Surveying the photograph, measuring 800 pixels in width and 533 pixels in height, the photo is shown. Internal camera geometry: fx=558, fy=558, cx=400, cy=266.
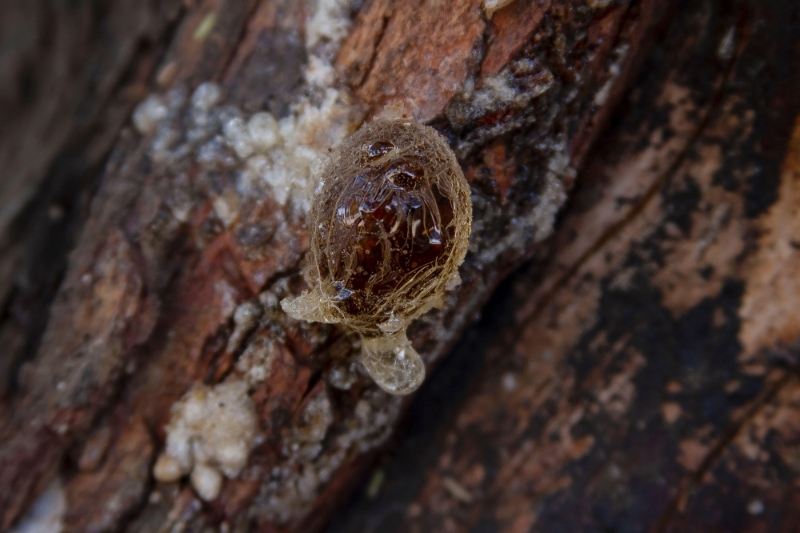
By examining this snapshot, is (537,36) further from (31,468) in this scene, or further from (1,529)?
(1,529)

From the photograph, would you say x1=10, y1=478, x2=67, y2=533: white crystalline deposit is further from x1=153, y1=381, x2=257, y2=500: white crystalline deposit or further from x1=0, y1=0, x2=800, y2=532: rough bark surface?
x1=153, y1=381, x2=257, y2=500: white crystalline deposit

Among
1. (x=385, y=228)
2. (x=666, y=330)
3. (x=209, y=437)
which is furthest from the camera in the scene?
(x=666, y=330)

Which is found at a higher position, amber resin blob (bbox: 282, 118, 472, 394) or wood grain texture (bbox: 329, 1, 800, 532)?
amber resin blob (bbox: 282, 118, 472, 394)

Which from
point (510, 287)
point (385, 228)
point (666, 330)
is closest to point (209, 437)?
point (385, 228)

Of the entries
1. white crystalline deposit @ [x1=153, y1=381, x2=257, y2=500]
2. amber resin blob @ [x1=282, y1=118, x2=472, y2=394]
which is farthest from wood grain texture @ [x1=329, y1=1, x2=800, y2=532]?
white crystalline deposit @ [x1=153, y1=381, x2=257, y2=500]

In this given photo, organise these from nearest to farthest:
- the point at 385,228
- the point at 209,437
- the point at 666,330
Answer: the point at 385,228 < the point at 209,437 < the point at 666,330

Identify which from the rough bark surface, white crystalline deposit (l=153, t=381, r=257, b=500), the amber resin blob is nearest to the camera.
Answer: the amber resin blob

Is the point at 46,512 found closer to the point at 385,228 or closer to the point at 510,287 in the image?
the point at 385,228
